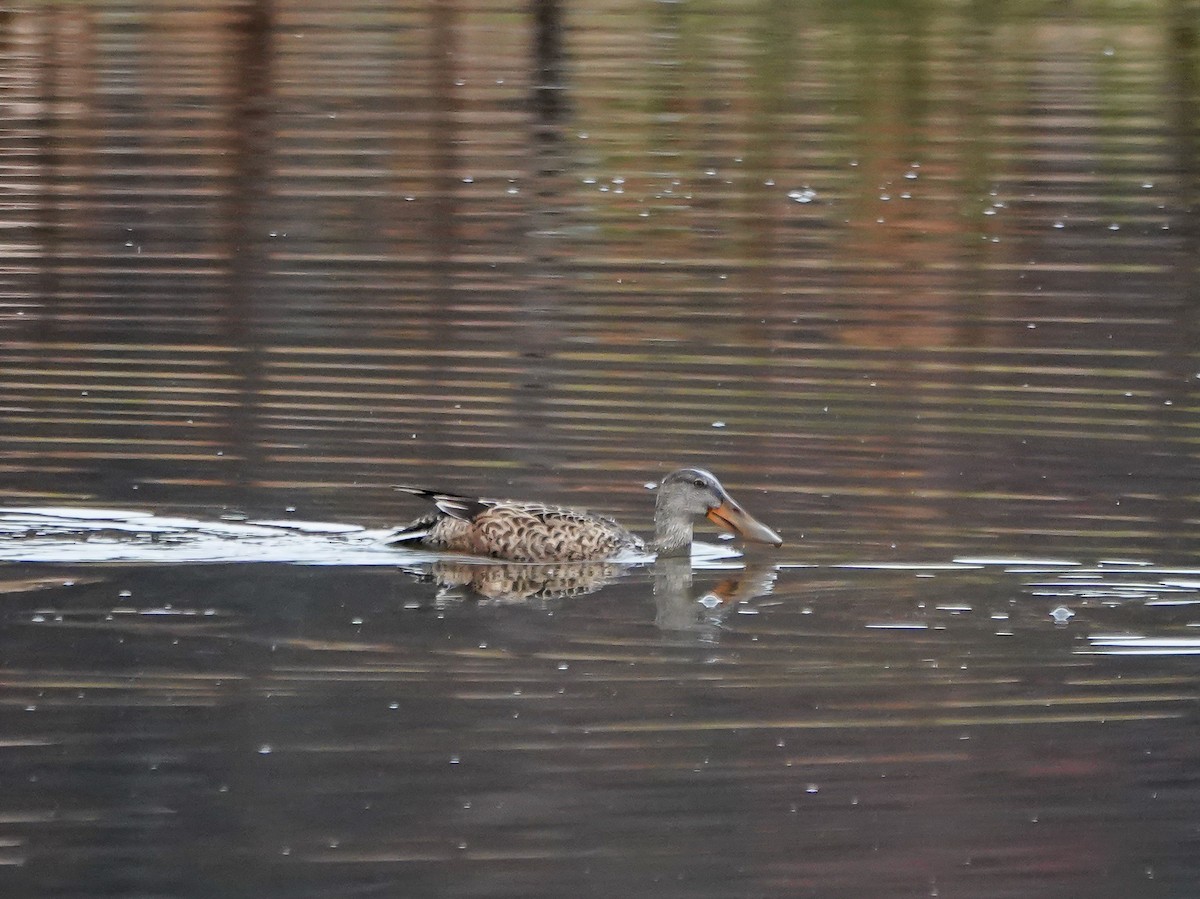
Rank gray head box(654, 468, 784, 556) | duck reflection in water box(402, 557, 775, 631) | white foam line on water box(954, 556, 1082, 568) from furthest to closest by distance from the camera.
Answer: gray head box(654, 468, 784, 556) → white foam line on water box(954, 556, 1082, 568) → duck reflection in water box(402, 557, 775, 631)

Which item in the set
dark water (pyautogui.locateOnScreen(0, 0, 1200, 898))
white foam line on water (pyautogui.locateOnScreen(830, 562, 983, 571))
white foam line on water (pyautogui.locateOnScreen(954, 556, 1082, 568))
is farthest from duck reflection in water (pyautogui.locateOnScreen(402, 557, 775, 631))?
white foam line on water (pyautogui.locateOnScreen(954, 556, 1082, 568))

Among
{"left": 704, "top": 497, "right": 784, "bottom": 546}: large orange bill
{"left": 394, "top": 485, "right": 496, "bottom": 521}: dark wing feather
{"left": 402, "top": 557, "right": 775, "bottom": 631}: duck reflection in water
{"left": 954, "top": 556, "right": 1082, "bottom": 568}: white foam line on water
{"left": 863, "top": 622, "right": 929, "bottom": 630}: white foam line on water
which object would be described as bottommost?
{"left": 402, "top": 557, "right": 775, "bottom": 631}: duck reflection in water

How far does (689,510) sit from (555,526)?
0.60 meters

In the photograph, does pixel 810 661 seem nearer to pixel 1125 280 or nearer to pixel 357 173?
pixel 1125 280

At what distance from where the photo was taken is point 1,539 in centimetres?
865

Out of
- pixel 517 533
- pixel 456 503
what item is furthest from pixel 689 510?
pixel 456 503

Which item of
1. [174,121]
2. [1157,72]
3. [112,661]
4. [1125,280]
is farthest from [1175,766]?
[1157,72]

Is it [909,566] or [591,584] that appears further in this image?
[591,584]

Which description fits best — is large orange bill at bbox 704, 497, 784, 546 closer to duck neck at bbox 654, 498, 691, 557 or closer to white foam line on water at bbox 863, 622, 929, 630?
duck neck at bbox 654, 498, 691, 557

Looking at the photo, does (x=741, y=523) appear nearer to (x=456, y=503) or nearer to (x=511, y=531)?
(x=511, y=531)

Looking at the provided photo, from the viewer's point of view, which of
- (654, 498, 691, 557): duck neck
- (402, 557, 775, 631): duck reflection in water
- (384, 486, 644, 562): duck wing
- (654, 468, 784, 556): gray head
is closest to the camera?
(402, 557, 775, 631): duck reflection in water

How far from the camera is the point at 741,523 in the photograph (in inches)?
355

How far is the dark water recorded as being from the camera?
6.13 metres

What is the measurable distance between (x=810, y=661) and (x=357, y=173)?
1158cm
